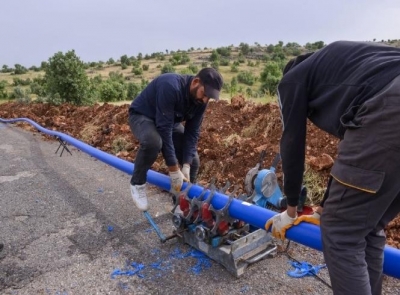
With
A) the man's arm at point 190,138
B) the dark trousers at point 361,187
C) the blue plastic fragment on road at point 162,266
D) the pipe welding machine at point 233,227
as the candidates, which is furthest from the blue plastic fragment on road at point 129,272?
the dark trousers at point 361,187

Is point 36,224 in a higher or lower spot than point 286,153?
lower

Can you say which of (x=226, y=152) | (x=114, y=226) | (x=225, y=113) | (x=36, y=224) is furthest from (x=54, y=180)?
(x=225, y=113)

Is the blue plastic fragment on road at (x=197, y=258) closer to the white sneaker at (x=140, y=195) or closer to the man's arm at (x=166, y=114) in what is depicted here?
the white sneaker at (x=140, y=195)

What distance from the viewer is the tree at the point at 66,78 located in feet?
47.1

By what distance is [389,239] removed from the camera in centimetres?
320

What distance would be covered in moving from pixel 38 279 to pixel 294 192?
239 cm

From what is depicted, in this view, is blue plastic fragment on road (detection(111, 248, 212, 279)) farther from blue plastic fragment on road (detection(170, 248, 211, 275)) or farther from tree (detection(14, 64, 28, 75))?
tree (detection(14, 64, 28, 75))

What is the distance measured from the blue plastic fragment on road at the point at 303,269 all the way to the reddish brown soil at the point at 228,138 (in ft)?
2.61

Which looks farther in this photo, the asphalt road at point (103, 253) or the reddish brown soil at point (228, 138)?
the reddish brown soil at point (228, 138)

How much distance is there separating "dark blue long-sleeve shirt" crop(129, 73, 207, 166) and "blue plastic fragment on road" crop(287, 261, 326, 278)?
56.8 inches

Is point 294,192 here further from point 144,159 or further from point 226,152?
point 226,152

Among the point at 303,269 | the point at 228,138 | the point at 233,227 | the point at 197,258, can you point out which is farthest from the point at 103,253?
the point at 228,138

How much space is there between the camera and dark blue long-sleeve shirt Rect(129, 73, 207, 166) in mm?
3340

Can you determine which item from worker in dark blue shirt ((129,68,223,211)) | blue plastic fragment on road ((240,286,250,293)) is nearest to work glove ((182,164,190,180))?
worker in dark blue shirt ((129,68,223,211))
